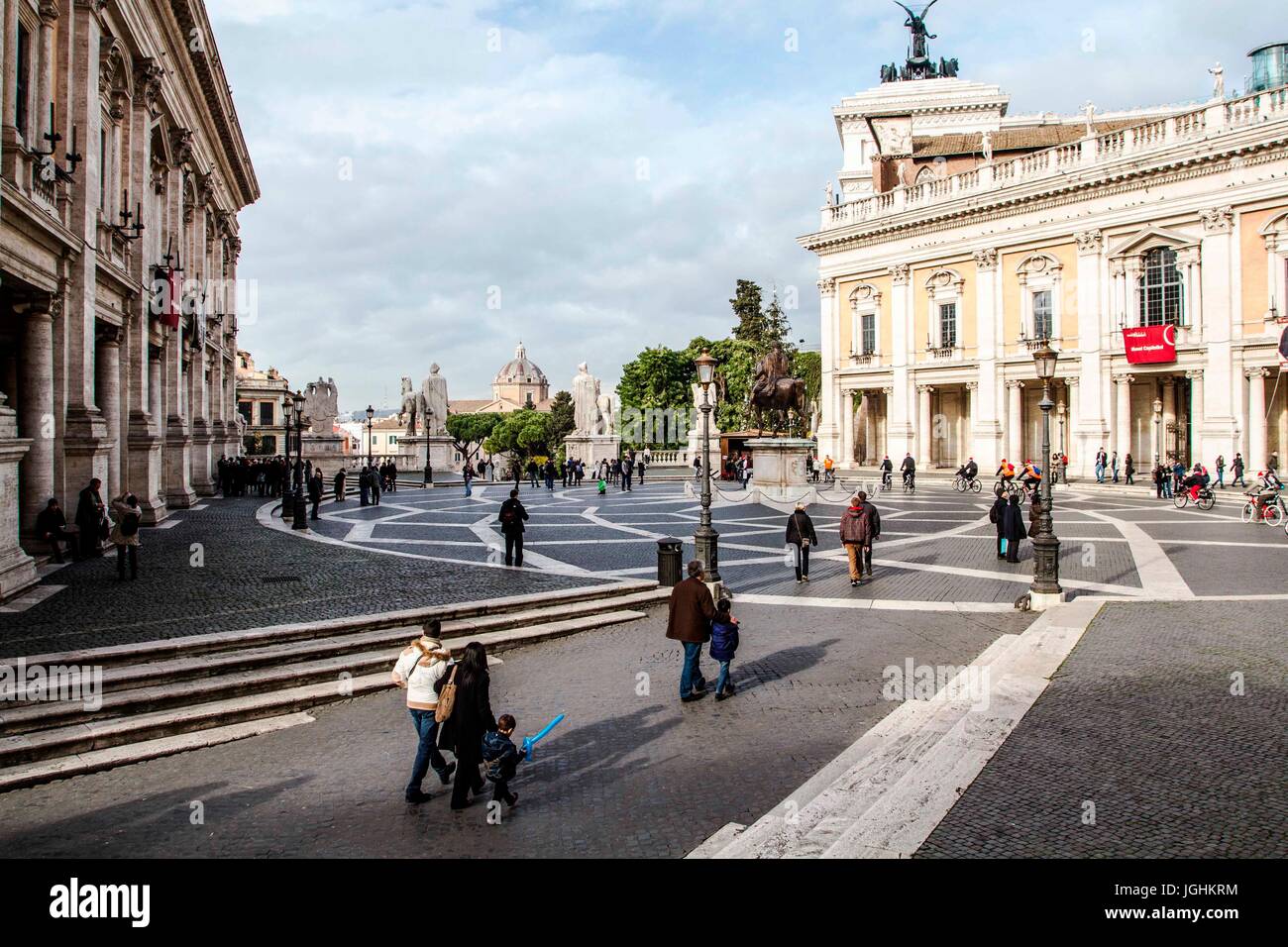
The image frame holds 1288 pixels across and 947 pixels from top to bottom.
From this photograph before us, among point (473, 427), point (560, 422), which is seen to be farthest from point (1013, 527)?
point (473, 427)

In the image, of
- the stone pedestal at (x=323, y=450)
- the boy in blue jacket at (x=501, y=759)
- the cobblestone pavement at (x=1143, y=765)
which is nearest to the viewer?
the cobblestone pavement at (x=1143, y=765)

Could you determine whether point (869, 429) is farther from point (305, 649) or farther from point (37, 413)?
point (305, 649)

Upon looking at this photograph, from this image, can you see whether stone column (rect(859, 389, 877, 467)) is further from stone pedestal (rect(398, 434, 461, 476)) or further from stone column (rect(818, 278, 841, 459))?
stone pedestal (rect(398, 434, 461, 476))

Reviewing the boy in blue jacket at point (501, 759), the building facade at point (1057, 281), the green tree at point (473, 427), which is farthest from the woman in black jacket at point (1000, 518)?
the green tree at point (473, 427)

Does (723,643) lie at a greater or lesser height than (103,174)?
lesser

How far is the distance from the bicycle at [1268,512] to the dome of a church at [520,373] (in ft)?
533

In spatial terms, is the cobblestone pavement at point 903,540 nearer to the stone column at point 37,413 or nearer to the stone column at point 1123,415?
the stone column at point 37,413

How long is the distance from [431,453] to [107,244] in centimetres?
3244

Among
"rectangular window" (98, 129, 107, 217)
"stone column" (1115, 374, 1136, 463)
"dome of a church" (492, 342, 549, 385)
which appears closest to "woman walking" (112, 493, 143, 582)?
"rectangular window" (98, 129, 107, 217)

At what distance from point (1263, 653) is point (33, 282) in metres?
19.4

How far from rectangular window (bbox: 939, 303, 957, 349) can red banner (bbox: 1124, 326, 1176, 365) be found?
9.10m

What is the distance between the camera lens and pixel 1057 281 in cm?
4222

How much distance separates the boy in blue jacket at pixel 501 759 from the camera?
607 cm
